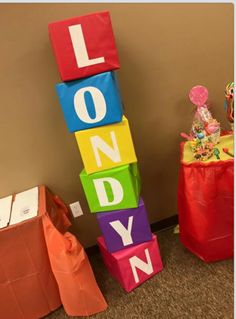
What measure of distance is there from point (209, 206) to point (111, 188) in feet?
1.66

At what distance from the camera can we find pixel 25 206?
1383 millimetres

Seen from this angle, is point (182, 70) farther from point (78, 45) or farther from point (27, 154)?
point (27, 154)

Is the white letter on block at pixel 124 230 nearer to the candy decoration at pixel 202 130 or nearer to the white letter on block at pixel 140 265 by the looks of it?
the white letter on block at pixel 140 265

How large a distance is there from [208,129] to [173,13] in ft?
2.10

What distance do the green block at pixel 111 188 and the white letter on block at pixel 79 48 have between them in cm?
48

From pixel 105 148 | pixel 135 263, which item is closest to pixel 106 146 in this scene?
pixel 105 148

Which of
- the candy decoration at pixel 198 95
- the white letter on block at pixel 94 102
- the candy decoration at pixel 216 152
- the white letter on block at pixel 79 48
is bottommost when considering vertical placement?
the candy decoration at pixel 216 152

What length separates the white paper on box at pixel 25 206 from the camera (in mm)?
1293

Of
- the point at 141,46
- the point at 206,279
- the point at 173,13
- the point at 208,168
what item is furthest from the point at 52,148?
the point at 206,279

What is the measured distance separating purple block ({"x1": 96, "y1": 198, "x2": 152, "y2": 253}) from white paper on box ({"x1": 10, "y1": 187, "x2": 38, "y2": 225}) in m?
0.32

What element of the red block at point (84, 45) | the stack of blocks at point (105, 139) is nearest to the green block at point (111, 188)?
the stack of blocks at point (105, 139)

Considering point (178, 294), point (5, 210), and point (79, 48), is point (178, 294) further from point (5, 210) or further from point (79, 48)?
point (79, 48)

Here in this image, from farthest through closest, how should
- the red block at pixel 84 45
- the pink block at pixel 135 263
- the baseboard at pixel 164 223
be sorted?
the baseboard at pixel 164 223 → the pink block at pixel 135 263 → the red block at pixel 84 45

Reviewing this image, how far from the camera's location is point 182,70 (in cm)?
158
